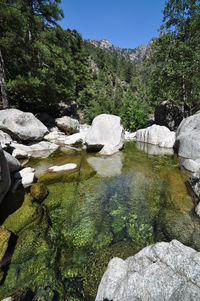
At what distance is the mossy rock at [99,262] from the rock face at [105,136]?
6.29 meters

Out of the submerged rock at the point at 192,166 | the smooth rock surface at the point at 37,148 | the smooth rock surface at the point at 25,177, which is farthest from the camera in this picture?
the smooth rock surface at the point at 37,148

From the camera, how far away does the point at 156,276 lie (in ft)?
5.40

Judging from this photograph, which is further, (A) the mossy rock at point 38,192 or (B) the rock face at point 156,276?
(A) the mossy rock at point 38,192

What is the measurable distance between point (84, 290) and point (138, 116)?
17167mm

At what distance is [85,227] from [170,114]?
49.6 ft

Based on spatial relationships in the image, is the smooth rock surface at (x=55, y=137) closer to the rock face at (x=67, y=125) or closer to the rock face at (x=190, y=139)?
the rock face at (x=67, y=125)

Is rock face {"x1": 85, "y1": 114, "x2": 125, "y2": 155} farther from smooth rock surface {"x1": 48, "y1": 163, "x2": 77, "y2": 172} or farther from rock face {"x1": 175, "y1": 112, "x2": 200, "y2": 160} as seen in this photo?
rock face {"x1": 175, "y1": 112, "x2": 200, "y2": 160}

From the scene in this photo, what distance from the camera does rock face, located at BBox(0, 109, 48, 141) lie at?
8.46 m

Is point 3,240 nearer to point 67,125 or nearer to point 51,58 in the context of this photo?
point 67,125

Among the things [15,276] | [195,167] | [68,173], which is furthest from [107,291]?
[195,167]

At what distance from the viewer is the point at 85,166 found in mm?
6695

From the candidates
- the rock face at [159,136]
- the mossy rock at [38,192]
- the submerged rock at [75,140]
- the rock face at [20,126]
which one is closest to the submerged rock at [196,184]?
the mossy rock at [38,192]

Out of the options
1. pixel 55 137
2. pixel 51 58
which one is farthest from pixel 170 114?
pixel 51 58

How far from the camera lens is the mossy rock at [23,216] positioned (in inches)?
119
